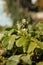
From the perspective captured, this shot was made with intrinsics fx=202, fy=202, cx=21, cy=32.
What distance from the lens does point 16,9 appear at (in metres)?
4.49

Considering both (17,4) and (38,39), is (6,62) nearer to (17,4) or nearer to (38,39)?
(38,39)

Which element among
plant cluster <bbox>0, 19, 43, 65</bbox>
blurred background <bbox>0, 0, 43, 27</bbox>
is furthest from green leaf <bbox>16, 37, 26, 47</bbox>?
blurred background <bbox>0, 0, 43, 27</bbox>

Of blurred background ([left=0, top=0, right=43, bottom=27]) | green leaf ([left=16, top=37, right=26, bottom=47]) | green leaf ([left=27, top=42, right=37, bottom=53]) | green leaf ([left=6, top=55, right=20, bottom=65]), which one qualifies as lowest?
blurred background ([left=0, top=0, right=43, bottom=27])

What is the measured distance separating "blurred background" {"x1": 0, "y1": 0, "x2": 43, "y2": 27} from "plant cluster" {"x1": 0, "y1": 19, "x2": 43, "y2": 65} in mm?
3623

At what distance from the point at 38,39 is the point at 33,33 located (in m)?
0.02

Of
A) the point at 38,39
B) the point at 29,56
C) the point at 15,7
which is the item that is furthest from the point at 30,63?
the point at 15,7

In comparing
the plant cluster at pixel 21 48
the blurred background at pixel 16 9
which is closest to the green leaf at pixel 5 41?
the plant cluster at pixel 21 48

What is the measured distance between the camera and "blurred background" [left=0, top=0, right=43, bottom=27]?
4.39m

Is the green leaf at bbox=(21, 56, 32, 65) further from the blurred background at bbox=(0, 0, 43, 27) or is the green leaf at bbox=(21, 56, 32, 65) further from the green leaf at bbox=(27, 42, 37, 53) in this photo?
the blurred background at bbox=(0, 0, 43, 27)

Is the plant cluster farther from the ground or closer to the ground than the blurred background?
farther from the ground

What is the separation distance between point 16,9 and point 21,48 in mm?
3949

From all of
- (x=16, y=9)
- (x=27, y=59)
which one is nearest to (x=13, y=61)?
(x=27, y=59)

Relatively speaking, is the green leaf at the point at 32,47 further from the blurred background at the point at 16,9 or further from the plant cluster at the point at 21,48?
the blurred background at the point at 16,9

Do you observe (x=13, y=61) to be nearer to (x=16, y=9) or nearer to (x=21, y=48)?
(x=21, y=48)
